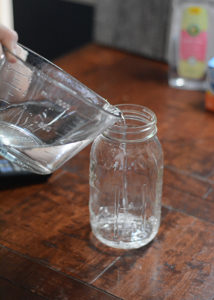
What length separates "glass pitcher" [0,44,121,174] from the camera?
0.65m

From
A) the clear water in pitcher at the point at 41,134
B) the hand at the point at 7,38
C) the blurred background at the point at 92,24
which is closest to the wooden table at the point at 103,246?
the clear water in pitcher at the point at 41,134

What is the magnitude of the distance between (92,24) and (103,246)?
103 cm

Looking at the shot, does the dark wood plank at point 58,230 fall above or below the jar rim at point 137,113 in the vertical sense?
below

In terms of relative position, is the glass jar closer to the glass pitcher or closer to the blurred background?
the glass pitcher

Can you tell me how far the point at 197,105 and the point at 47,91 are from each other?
615 millimetres

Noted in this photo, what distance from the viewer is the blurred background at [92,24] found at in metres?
1.45

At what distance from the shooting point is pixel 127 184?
82cm

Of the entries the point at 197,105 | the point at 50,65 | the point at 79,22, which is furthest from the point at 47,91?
the point at 79,22

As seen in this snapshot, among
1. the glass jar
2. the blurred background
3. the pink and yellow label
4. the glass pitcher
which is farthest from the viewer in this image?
the blurred background

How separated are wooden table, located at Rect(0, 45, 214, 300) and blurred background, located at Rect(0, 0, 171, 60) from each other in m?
0.42

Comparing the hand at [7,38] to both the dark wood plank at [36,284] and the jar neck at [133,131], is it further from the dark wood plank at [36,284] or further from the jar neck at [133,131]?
the dark wood plank at [36,284]

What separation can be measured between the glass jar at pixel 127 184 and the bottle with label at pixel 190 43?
525mm

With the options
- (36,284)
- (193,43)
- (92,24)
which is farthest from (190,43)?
(36,284)

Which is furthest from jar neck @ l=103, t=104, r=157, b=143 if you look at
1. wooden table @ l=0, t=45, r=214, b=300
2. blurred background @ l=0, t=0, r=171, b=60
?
blurred background @ l=0, t=0, r=171, b=60
